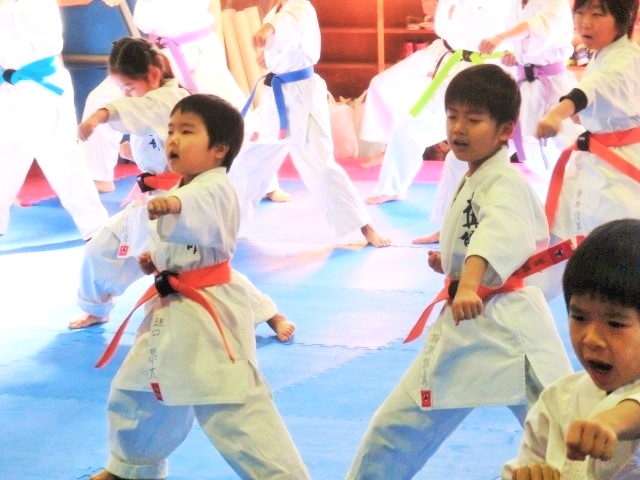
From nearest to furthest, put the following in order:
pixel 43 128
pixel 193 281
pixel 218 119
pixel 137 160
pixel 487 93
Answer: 1. pixel 487 93
2. pixel 193 281
3. pixel 218 119
4. pixel 137 160
5. pixel 43 128

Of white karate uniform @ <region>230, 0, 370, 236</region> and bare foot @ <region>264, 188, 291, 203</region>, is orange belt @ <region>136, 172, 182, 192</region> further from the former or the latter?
bare foot @ <region>264, 188, 291, 203</region>

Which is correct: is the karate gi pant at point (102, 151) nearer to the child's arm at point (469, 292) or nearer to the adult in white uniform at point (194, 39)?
the adult in white uniform at point (194, 39)

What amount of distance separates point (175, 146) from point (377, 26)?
7.87 metres

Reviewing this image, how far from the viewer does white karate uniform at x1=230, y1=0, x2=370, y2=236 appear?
20.8ft

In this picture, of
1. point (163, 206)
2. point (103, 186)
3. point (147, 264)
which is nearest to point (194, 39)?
point (103, 186)

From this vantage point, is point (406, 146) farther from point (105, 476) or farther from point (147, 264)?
point (105, 476)

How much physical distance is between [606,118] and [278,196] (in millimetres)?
4251

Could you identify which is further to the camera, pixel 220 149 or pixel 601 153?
pixel 601 153

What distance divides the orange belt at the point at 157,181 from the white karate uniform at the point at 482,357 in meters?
1.68

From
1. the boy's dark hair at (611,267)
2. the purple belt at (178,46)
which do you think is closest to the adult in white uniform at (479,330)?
the boy's dark hair at (611,267)

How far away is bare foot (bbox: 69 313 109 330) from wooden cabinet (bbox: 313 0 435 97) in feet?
20.8

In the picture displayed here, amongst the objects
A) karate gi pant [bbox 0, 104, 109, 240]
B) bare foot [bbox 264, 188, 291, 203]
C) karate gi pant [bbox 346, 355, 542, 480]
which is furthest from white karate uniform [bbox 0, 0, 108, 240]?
karate gi pant [bbox 346, 355, 542, 480]

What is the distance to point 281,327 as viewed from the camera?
4.96m

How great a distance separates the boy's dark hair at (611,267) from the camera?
1.79 meters
